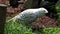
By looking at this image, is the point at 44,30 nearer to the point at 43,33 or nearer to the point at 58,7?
the point at 43,33

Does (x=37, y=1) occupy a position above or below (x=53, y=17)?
above

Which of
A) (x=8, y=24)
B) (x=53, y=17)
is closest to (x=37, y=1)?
(x=53, y=17)

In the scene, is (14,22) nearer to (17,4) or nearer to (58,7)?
(58,7)

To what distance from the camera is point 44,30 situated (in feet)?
21.4

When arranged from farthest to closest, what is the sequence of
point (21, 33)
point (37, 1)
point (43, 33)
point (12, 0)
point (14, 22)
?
point (12, 0)
point (37, 1)
point (43, 33)
point (14, 22)
point (21, 33)

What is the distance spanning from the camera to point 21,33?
5.56 meters

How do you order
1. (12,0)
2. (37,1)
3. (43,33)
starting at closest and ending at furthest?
(43,33)
(37,1)
(12,0)

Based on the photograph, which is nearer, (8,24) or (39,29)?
(8,24)

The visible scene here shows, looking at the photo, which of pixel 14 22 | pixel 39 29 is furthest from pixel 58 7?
pixel 14 22

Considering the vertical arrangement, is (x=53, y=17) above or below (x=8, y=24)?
below

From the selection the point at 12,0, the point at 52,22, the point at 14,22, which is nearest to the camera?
the point at 14,22

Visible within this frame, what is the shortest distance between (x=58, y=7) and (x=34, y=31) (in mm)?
2046

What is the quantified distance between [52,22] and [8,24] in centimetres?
284

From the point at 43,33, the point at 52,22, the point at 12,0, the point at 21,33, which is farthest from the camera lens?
the point at 12,0
